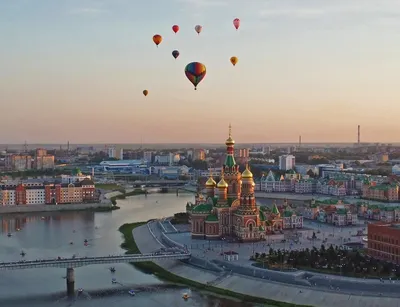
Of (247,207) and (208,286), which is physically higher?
(247,207)

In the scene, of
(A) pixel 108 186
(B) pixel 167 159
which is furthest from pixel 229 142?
(B) pixel 167 159

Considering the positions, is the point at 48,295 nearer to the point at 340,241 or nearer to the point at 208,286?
the point at 208,286

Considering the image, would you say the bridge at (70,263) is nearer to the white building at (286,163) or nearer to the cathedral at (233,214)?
the cathedral at (233,214)

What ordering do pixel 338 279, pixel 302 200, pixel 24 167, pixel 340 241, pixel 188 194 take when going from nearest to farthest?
pixel 338 279
pixel 340 241
pixel 302 200
pixel 188 194
pixel 24 167

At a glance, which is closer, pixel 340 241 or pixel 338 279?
pixel 338 279

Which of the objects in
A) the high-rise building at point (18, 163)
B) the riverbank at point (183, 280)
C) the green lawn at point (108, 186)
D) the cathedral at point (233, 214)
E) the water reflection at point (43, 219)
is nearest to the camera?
the riverbank at point (183, 280)

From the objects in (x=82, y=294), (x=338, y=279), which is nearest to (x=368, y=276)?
(x=338, y=279)

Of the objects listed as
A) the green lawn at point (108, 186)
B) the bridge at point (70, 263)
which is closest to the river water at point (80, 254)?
the bridge at point (70, 263)
